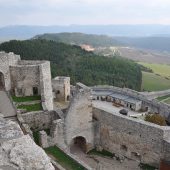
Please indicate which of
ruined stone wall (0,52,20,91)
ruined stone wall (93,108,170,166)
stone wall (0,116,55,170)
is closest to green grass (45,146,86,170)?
ruined stone wall (93,108,170,166)

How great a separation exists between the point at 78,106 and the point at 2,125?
10850 millimetres

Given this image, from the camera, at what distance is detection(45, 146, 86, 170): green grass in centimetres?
1762

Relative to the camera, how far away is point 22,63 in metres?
25.6

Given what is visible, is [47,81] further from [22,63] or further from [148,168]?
[148,168]

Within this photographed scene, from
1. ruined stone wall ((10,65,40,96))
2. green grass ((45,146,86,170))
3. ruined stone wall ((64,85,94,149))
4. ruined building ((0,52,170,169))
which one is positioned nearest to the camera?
green grass ((45,146,86,170))

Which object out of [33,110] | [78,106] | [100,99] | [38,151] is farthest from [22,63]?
[38,151]

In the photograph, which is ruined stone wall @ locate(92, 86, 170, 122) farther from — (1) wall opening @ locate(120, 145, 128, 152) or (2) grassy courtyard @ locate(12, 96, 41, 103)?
(2) grassy courtyard @ locate(12, 96, 41, 103)

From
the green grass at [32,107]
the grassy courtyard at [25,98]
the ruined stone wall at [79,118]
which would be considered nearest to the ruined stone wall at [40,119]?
the green grass at [32,107]

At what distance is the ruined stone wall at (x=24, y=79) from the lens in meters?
23.8

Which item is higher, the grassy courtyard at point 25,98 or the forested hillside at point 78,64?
the grassy courtyard at point 25,98

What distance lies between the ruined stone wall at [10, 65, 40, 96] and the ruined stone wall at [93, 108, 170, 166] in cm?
549

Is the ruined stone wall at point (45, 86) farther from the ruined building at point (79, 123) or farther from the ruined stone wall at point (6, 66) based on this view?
the ruined stone wall at point (6, 66)

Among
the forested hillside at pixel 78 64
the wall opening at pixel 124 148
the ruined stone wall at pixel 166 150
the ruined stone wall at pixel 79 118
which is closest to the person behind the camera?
the ruined stone wall at pixel 166 150

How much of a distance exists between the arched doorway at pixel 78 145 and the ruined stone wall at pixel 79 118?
1.87 ft
